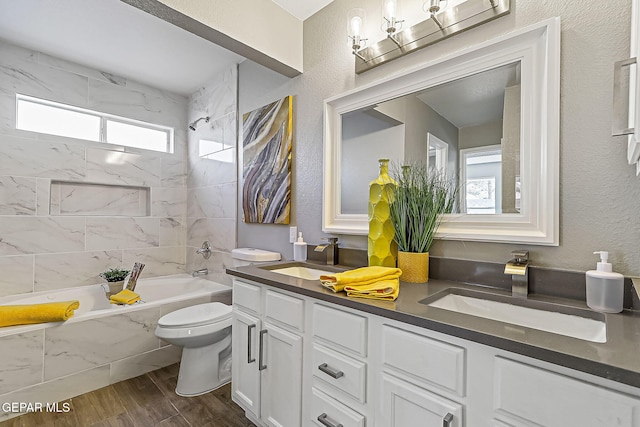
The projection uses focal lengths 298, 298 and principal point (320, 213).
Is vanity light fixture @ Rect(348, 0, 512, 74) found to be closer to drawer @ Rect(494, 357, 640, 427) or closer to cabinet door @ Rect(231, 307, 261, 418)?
drawer @ Rect(494, 357, 640, 427)

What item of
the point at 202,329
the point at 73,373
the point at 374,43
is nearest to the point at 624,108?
the point at 374,43

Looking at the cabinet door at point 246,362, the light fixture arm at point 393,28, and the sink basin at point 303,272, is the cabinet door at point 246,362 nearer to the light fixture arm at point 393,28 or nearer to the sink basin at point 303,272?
the sink basin at point 303,272

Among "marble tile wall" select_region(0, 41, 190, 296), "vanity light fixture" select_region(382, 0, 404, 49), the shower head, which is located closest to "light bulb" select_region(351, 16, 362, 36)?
"vanity light fixture" select_region(382, 0, 404, 49)

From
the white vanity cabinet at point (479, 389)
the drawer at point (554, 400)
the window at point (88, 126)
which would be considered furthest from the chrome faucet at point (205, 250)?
the drawer at point (554, 400)

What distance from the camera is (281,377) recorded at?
1.32 metres

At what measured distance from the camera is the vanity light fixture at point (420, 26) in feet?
4.11

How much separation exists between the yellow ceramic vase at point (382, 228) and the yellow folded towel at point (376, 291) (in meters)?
0.34

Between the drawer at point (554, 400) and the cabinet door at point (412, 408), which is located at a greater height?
the drawer at point (554, 400)

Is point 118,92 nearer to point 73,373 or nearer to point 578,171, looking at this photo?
point 73,373

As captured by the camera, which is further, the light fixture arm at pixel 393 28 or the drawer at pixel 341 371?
the light fixture arm at pixel 393 28

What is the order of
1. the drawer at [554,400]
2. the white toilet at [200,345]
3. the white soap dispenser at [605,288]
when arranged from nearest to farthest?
1. the drawer at [554,400]
2. the white soap dispenser at [605,288]
3. the white toilet at [200,345]

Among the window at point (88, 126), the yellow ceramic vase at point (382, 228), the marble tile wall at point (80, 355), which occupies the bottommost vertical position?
the marble tile wall at point (80, 355)

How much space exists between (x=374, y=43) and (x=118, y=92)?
8.58 ft

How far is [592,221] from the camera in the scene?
1.02 metres
